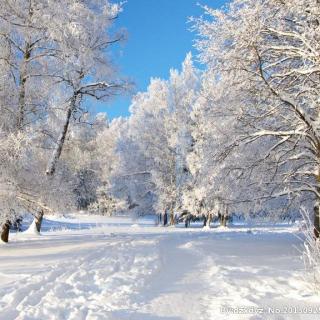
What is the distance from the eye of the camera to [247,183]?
44.0ft

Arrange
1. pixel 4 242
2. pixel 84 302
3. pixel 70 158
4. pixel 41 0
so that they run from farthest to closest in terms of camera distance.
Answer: pixel 70 158 → pixel 4 242 → pixel 41 0 → pixel 84 302

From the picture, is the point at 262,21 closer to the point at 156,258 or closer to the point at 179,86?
the point at 156,258

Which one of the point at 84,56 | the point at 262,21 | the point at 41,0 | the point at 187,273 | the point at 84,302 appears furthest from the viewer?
the point at 84,56

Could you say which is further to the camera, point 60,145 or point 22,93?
point 60,145

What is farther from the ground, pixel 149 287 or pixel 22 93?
pixel 22 93

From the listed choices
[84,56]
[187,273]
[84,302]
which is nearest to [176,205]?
[84,56]

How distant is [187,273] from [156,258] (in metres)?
2.18

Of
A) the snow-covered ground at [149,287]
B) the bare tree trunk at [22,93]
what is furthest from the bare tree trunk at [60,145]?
the snow-covered ground at [149,287]

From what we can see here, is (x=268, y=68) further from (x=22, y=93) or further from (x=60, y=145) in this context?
(x=60, y=145)

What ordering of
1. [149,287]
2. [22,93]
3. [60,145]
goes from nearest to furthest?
[149,287] → [22,93] → [60,145]

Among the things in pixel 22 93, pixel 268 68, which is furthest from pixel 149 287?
pixel 22 93

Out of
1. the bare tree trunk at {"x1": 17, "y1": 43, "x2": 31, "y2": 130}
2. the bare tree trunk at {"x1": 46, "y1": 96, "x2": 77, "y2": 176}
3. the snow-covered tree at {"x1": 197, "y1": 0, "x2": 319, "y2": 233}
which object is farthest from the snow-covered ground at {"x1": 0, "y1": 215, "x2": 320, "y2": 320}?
the bare tree trunk at {"x1": 46, "y1": 96, "x2": 77, "y2": 176}

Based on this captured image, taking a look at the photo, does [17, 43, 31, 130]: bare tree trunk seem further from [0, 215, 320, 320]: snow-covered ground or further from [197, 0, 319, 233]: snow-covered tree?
[197, 0, 319, 233]: snow-covered tree

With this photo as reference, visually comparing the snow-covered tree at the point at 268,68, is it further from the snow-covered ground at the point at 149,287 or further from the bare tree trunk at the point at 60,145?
the bare tree trunk at the point at 60,145
